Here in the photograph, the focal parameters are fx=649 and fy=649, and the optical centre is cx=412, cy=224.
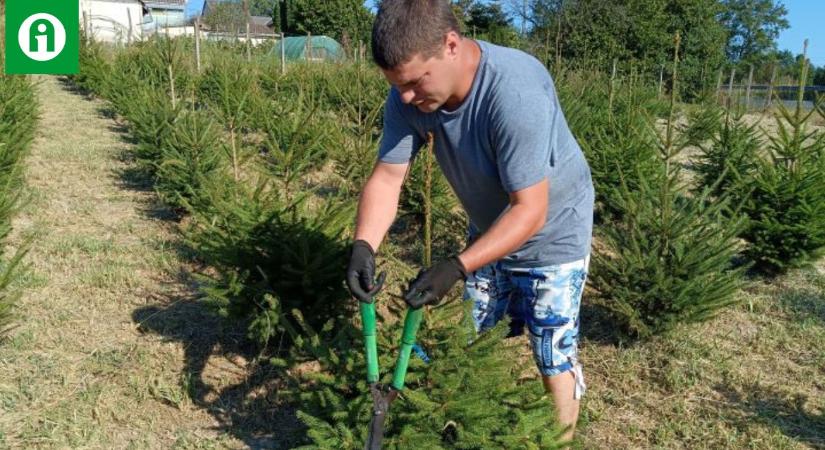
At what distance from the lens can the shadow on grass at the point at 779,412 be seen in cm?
301

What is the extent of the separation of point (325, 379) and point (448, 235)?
3171 mm

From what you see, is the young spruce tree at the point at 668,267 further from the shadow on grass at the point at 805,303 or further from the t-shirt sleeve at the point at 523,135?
the t-shirt sleeve at the point at 523,135

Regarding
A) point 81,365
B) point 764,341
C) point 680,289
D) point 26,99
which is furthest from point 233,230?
point 26,99

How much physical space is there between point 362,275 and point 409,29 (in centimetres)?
73

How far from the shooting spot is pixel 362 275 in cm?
194

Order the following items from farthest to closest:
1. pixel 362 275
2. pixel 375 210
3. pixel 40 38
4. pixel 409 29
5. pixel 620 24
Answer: pixel 620 24, pixel 40 38, pixel 375 210, pixel 362 275, pixel 409 29

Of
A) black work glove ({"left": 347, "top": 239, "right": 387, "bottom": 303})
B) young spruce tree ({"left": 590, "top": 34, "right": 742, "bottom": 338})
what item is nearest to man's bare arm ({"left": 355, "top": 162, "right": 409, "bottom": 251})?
black work glove ({"left": 347, "top": 239, "right": 387, "bottom": 303})

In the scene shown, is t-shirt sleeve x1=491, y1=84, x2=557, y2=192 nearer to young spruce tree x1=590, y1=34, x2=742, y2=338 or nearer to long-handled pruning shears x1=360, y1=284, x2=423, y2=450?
long-handled pruning shears x1=360, y1=284, x2=423, y2=450

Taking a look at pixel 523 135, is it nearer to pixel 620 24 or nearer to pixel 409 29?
pixel 409 29

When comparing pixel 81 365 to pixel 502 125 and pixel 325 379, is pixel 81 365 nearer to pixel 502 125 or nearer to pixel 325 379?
pixel 325 379

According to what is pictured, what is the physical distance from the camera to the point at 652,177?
509 cm

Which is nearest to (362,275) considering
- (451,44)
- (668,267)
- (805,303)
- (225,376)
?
(451,44)

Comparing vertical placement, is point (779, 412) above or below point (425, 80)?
below

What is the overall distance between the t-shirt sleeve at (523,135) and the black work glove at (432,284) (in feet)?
0.95
